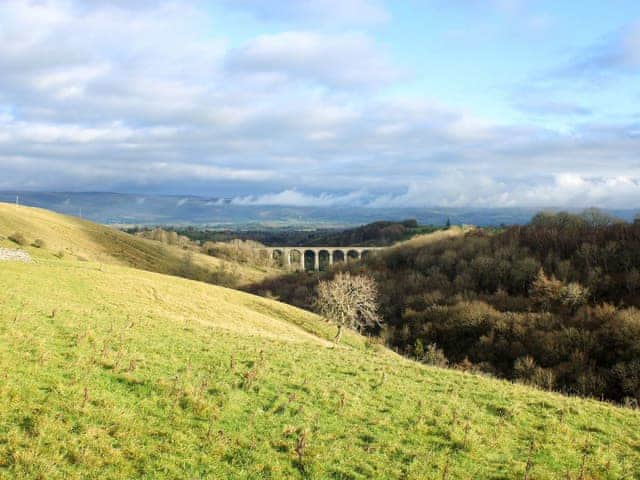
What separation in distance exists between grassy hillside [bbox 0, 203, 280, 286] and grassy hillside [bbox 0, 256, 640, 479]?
67.1 meters

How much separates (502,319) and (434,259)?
2165 inches

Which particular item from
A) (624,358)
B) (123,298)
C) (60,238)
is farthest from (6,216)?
(624,358)

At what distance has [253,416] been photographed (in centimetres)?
1235

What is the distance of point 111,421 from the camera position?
1088 cm

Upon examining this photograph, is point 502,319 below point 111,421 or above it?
below

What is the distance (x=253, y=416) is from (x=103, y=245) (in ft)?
330

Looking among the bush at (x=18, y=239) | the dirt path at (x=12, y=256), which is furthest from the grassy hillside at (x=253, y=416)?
the bush at (x=18, y=239)

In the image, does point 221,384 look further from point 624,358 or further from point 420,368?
point 624,358

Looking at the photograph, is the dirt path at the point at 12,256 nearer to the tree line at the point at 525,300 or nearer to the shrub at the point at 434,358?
the shrub at the point at 434,358

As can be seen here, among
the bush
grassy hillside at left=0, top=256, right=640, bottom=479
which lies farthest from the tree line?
the bush

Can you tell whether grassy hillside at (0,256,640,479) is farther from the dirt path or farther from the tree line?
the dirt path

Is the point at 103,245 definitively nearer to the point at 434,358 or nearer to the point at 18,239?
the point at 18,239

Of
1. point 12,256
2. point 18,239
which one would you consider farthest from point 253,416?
point 18,239

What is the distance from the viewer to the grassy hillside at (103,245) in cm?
8475
